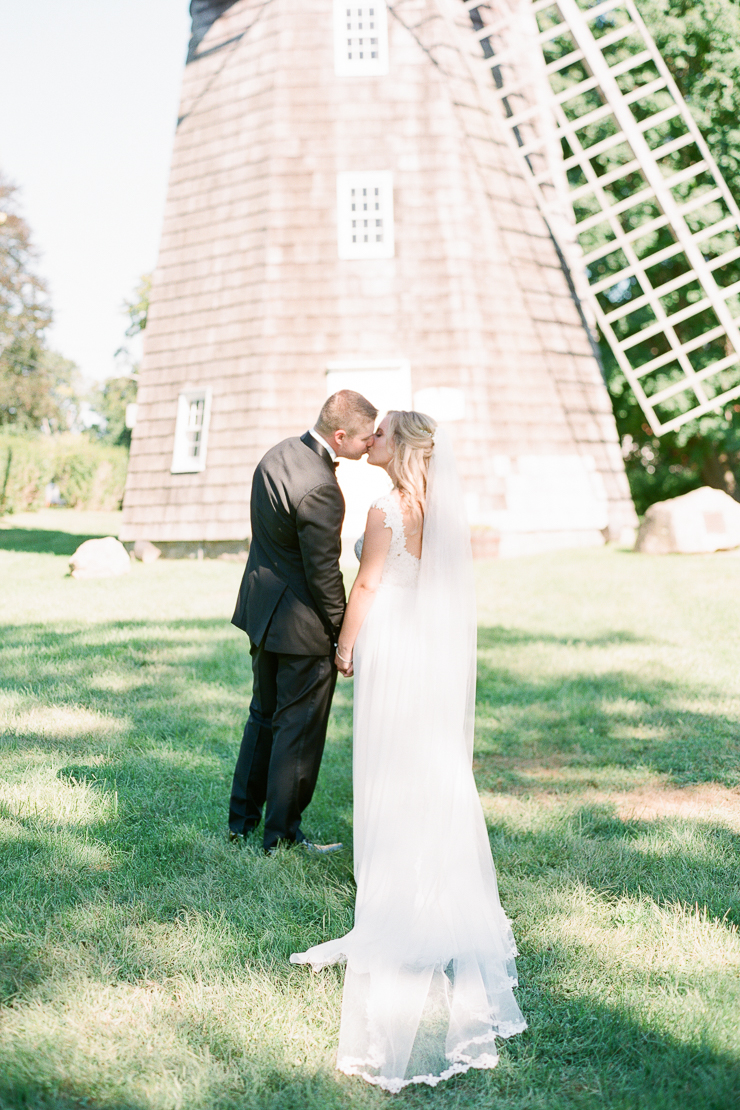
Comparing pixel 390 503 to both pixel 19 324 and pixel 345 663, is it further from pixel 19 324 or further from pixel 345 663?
pixel 19 324

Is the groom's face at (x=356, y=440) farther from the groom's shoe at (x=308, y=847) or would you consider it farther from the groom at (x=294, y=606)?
the groom's shoe at (x=308, y=847)

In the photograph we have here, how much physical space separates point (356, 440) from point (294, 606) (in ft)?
2.47

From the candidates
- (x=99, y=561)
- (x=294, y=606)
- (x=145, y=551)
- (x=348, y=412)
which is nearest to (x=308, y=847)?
(x=294, y=606)

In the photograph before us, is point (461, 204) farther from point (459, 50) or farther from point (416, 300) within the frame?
point (459, 50)

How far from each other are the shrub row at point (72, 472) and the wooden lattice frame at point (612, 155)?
20144 millimetres

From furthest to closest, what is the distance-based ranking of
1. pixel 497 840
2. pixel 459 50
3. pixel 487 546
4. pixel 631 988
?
pixel 459 50 < pixel 487 546 < pixel 497 840 < pixel 631 988

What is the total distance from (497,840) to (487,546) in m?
9.41

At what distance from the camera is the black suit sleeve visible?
3631 millimetres

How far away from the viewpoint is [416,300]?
44.4 ft

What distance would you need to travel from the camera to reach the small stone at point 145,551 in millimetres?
14523

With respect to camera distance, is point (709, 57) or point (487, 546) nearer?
point (487, 546)

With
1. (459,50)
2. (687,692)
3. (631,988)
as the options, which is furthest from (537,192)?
(631,988)

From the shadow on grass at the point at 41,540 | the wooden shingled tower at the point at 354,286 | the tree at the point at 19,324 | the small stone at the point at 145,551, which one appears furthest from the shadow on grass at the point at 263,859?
the tree at the point at 19,324

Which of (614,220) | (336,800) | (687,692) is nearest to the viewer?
(336,800)
